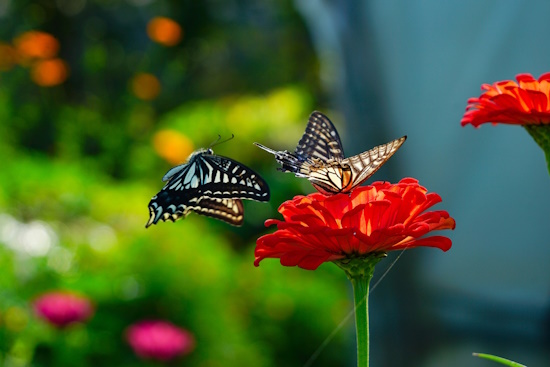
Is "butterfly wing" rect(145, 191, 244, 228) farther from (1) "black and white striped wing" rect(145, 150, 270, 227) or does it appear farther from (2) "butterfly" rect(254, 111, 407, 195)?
(2) "butterfly" rect(254, 111, 407, 195)

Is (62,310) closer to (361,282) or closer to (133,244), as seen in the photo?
(133,244)

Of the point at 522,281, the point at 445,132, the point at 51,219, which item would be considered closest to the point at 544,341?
the point at 522,281

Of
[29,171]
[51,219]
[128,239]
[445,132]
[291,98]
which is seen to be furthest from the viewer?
[291,98]

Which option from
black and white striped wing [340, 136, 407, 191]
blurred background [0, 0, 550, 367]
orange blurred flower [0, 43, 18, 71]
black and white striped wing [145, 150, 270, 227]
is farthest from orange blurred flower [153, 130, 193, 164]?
black and white striped wing [340, 136, 407, 191]

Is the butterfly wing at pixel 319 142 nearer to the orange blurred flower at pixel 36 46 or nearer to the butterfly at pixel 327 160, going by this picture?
the butterfly at pixel 327 160

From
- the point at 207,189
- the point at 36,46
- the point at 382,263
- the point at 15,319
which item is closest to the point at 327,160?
the point at 207,189

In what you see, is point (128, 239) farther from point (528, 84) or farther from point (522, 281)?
point (528, 84)
